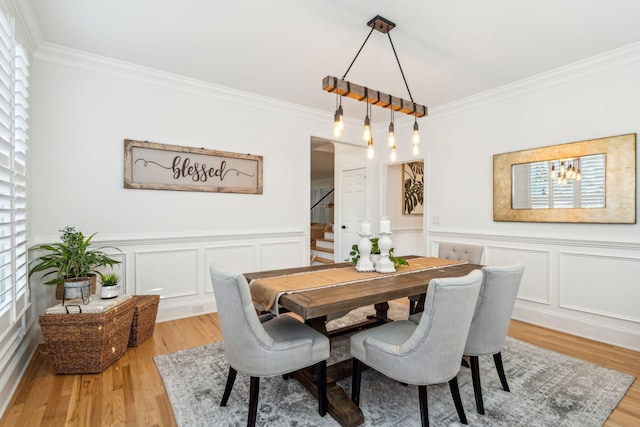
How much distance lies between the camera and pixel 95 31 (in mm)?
2568

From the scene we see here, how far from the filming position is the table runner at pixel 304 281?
1.94 m

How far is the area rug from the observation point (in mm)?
1812

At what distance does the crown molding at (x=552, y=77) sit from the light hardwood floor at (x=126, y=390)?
2546mm

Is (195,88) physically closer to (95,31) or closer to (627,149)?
(95,31)

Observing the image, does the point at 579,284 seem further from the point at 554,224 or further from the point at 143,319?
the point at 143,319

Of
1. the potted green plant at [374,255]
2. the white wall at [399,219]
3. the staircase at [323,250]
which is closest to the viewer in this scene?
the potted green plant at [374,255]

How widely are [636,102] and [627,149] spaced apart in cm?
41

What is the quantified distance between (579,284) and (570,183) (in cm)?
100

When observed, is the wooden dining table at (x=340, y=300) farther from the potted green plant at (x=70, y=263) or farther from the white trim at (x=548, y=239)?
the white trim at (x=548, y=239)

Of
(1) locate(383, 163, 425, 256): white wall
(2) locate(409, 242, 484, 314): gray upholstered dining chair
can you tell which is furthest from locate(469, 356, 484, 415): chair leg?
(1) locate(383, 163, 425, 256): white wall

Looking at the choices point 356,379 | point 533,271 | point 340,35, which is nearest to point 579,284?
point 533,271

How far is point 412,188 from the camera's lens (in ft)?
18.9

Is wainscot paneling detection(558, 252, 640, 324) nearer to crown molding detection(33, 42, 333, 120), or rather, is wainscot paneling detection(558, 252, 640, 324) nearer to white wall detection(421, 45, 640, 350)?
white wall detection(421, 45, 640, 350)

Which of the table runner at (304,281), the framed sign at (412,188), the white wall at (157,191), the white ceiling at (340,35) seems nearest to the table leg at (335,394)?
the table runner at (304,281)
